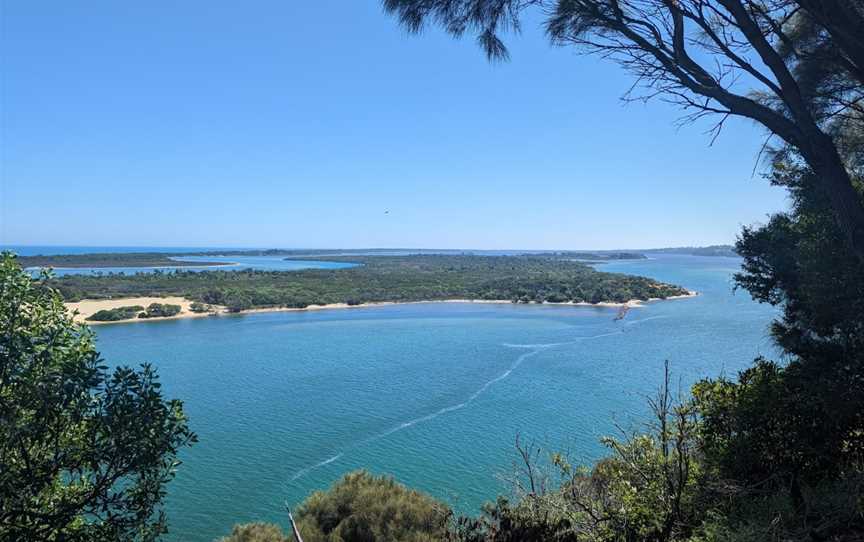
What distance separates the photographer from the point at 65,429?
3.55 meters

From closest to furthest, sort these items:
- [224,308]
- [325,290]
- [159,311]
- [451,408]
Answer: [451,408] → [159,311] → [224,308] → [325,290]

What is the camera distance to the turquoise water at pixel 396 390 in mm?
12266

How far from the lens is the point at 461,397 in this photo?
18.9m

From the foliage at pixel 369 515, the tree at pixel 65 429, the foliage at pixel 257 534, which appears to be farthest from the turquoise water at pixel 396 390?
the tree at pixel 65 429

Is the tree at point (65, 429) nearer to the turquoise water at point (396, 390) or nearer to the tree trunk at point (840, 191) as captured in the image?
the turquoise water at point (396, 390)

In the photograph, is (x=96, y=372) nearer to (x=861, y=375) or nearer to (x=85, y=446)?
(x=85, y=446)

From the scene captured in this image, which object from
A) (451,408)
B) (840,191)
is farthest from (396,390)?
→ (840,191)

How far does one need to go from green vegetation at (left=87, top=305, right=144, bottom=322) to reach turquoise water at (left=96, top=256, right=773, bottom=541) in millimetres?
2803

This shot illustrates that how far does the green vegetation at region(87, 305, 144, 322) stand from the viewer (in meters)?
37.1

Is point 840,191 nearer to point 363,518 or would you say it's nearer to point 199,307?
point 363,518

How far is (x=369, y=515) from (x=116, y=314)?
38.4 metres

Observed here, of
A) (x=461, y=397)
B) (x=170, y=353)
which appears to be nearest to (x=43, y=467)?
(x=461, y=397)

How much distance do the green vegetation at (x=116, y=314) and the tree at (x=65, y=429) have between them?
129 feet

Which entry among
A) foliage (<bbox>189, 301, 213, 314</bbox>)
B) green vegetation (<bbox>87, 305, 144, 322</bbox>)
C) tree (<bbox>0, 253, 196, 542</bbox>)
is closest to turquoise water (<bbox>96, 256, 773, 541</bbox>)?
green vegetation (<bbox>87, 305, 144, 322</bbox>)
